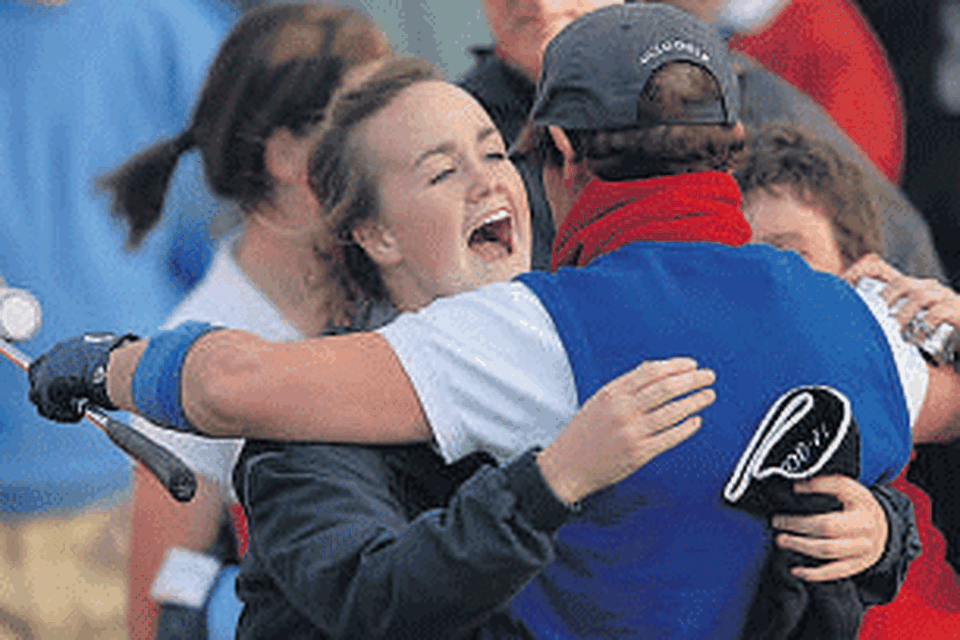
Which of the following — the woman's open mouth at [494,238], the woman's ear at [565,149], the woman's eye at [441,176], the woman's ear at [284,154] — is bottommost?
the woman's ear at [284,154]

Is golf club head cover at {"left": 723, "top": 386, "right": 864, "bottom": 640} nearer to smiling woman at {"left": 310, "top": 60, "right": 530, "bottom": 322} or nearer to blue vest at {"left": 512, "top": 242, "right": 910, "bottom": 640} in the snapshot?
blue vest at {"left": 512, "top": 242, "right": 910, "bottom": 640}

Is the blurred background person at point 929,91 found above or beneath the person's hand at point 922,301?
beneath

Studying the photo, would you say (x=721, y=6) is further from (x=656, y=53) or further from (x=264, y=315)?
(x=656, y=53)

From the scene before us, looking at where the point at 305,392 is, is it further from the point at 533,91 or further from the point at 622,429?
the point at 533,91

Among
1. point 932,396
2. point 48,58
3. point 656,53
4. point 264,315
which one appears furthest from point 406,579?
point 48,58

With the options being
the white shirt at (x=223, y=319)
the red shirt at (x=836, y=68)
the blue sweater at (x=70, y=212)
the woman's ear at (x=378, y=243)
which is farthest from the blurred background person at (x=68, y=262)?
the red shirt at (x=836, y=68)

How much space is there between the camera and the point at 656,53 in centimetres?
140

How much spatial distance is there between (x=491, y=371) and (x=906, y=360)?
1.51 ft

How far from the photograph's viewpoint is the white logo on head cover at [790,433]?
132 centimetres

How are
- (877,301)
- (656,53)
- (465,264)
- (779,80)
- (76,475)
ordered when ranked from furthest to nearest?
(76,475), (779,80), (465,264), (877,301), (656,53)

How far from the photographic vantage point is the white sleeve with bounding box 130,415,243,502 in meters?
2.11

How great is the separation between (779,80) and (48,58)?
1.42 m

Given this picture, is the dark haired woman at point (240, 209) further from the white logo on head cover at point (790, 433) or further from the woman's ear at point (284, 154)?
the white logo on head cover at point (790, 433)

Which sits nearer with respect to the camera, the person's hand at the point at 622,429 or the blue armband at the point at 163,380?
the person's hand at the point at 622,429
